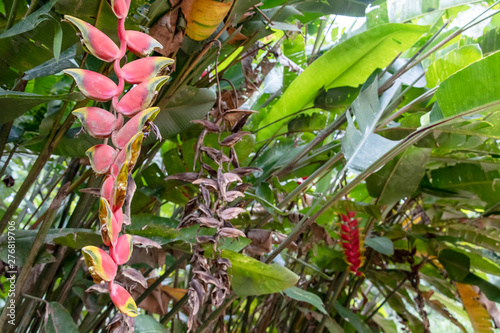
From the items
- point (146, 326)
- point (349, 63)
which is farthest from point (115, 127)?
point (349, 63)

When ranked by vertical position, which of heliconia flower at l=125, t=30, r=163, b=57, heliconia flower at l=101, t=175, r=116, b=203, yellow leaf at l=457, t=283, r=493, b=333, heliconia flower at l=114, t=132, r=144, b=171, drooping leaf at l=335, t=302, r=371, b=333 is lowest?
drooping leaf at l=335, t=302, r=371, b=333

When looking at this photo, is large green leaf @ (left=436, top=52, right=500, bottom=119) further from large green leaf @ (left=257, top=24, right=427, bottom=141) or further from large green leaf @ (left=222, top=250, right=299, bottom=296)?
large green leaf @ (left=222, top=250, right=299, bottom=296)

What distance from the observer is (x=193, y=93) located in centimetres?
69

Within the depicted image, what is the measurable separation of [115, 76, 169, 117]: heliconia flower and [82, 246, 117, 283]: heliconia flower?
11 cm

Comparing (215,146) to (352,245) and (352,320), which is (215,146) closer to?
(352,245)

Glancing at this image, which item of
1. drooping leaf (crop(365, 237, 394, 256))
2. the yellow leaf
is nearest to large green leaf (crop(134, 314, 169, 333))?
drooping leaf (crop(365, 237, 394, 256))

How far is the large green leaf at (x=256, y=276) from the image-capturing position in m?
0.63

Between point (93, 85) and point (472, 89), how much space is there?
0.53 m

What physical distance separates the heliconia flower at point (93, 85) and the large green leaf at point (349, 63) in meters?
0.59

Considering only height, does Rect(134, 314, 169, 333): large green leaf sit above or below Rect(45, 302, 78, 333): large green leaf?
above

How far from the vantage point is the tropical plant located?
1.08 feet

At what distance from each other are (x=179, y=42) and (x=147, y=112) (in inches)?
12.7

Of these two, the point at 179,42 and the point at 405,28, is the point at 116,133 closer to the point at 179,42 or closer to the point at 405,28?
the point at 179,42

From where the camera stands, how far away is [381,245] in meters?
1.02
